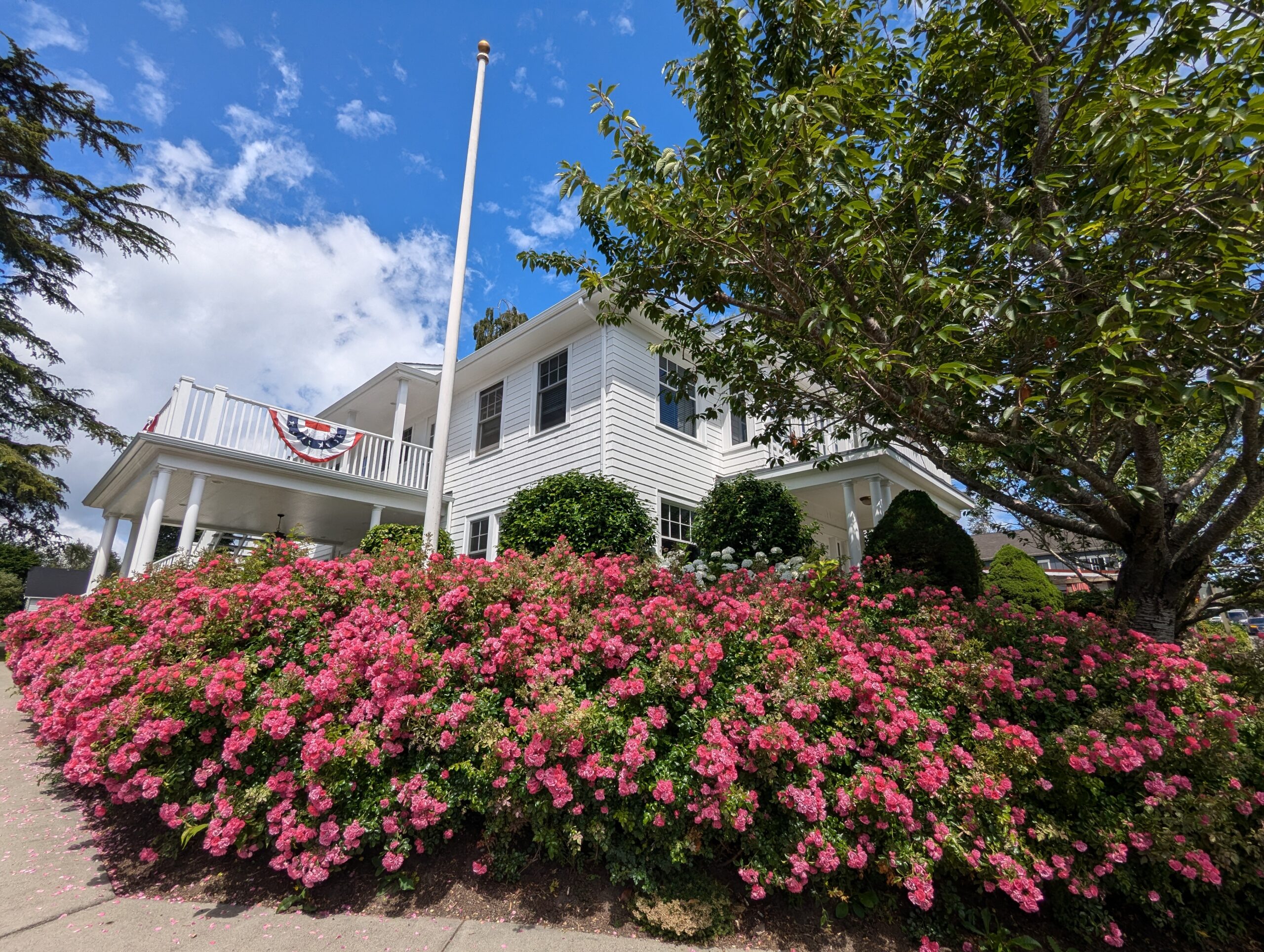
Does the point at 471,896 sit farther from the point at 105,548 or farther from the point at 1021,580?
the point at 105,548

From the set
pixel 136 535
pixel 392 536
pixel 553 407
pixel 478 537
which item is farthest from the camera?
pixel 136 535

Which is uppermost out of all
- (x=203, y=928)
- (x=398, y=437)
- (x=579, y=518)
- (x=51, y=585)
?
(x=398, y=437)

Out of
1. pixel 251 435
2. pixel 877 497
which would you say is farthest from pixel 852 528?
pixel 251 435

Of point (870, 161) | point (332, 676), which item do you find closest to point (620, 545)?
point (332, 676)

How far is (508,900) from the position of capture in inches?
107

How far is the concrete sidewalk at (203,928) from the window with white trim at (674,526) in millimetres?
7073

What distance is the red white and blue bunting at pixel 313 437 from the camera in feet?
34.2

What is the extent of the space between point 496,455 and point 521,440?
86 centimetres

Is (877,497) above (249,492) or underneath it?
underneath

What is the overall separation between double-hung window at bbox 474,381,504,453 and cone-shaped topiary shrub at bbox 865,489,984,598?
7787mm

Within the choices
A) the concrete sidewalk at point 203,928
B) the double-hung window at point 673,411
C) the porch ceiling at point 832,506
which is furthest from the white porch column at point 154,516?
the porch ceiling at point 832,506

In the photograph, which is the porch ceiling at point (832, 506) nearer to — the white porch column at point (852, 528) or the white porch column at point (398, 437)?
the white porch column at point (852, 528)

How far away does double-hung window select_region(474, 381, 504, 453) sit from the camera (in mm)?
11656

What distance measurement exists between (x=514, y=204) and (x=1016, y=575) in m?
9.91
